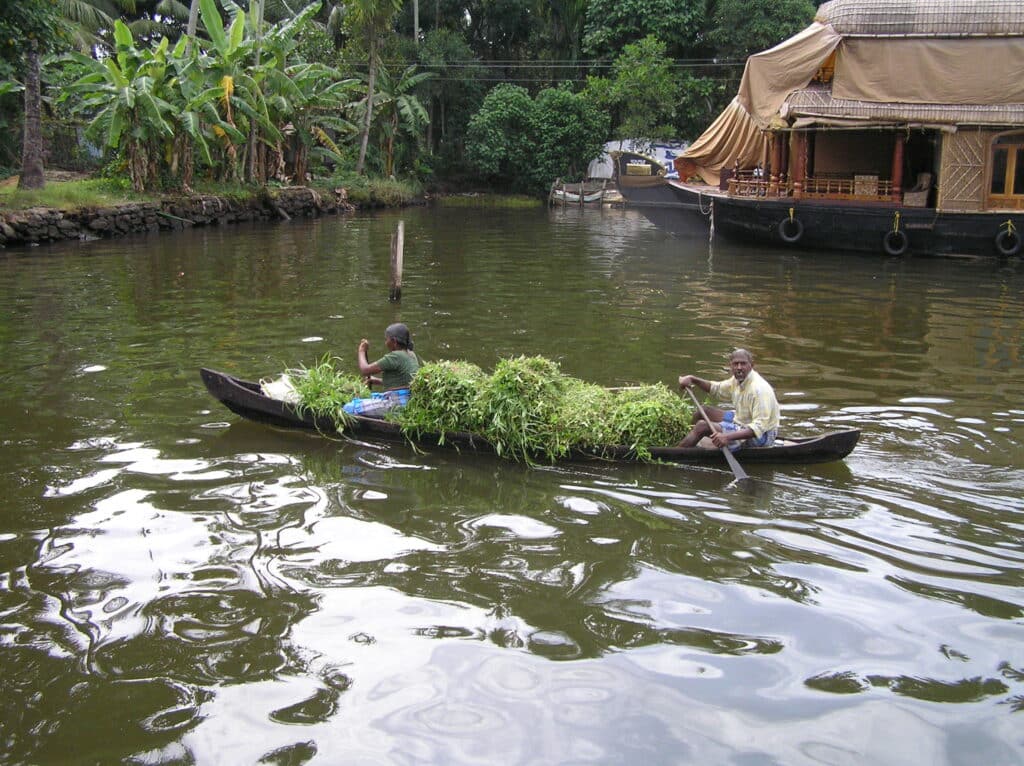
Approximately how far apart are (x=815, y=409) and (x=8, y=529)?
8.12 metres

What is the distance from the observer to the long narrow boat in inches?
326

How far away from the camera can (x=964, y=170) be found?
2305cm

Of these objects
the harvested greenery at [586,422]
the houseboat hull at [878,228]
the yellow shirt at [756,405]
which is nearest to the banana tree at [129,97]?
the houseboat hull at [878,228]

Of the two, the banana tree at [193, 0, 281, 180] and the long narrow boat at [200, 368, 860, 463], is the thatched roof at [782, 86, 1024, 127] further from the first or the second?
the long narrow boat at [200, 368, 860, 463]

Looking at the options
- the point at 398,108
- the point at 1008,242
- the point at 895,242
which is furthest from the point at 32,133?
the point at 1008,242

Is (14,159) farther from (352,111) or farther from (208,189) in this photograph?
(352,111)

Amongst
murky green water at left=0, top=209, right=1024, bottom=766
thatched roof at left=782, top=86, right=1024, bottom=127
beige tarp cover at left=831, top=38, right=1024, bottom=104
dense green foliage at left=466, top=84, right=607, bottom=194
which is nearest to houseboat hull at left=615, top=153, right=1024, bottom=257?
thatched roof at left=782, top=86, right=1024, bottom=127

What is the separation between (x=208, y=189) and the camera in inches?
1213

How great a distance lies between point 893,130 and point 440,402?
2040 centimetres

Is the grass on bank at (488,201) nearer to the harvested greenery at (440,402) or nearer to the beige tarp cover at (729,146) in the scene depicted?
the beige tarp cover at (729,146)

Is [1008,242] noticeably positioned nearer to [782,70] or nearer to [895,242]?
[895,242]

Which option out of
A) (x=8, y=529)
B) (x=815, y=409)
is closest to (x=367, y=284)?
(x=815, y=409)

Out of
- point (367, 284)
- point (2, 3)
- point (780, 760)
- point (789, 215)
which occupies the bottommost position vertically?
point (780, 760)

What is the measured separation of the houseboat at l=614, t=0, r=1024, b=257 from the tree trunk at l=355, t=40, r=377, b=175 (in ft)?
54.7
